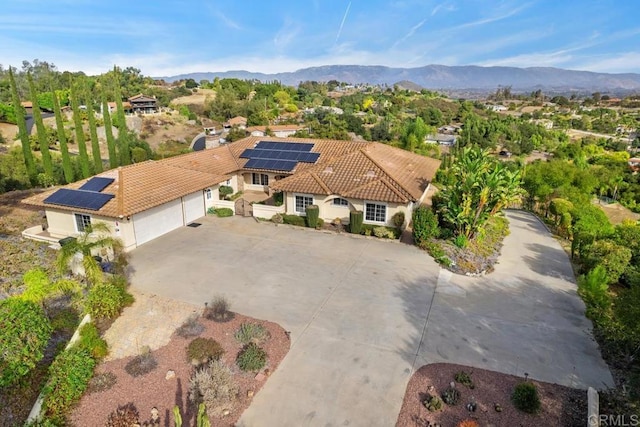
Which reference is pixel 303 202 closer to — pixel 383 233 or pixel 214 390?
pixel 383 233

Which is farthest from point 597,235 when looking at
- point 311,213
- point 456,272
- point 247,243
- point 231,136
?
point 231,136

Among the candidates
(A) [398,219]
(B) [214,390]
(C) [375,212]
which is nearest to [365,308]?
(B) [214,390]

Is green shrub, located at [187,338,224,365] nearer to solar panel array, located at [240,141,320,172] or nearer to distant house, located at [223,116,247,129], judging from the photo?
solar panel array, located at [240,141,320,172]

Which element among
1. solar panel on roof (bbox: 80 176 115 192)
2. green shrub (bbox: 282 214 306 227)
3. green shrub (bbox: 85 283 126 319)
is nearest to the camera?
green shrub (bbox: 85 283 126 319)

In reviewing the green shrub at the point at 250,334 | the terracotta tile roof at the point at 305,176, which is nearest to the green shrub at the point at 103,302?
the green shrub at the point at 250,334

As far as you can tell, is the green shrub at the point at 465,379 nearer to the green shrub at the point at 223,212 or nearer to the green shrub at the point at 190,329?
the green shrub at the point at 190,329

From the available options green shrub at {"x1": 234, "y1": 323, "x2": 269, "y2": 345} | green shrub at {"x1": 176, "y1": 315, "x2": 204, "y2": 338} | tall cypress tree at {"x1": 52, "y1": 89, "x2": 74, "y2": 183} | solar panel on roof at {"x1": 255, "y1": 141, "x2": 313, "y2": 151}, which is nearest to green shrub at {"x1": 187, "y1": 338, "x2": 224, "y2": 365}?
green shrub at {"x1": 176, "y1": 315, "x2": 204, "y2": 338}
